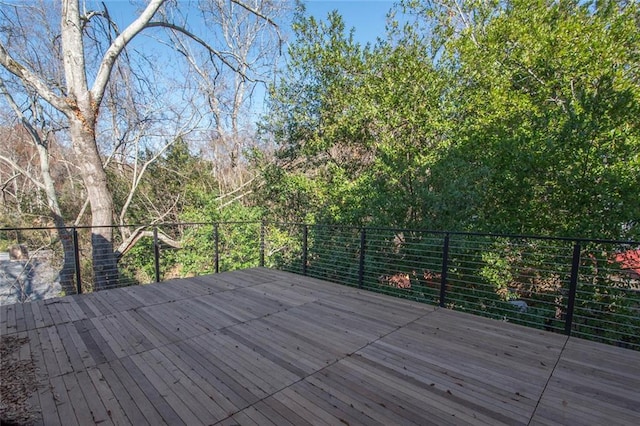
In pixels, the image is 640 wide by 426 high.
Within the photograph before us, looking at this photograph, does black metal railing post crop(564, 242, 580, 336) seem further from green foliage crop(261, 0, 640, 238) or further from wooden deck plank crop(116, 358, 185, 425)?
wooden deck plank crop(116, 358, 185, 425)

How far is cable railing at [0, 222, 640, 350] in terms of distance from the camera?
4070mm

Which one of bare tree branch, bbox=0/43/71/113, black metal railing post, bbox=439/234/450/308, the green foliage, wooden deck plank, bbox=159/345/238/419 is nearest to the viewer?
wooden deck plank, bbox=159/345/238/419

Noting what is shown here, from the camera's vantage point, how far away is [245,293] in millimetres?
3717

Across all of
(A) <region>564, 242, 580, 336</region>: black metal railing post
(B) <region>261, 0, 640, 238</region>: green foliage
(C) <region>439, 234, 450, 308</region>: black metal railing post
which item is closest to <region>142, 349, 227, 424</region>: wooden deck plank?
(C) <region>439, 234, 450, 308</region>: black metal railing post

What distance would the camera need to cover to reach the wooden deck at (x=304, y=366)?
160 cm

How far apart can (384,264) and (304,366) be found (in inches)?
111

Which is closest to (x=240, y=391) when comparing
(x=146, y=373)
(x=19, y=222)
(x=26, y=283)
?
(x=146, y=373)

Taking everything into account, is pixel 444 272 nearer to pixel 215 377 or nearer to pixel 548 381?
pixel 548 381

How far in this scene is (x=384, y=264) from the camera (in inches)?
183

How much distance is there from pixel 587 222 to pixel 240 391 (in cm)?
513

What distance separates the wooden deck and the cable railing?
2.26 feet

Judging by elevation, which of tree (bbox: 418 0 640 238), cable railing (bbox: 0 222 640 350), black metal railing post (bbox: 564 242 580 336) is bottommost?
cable railing (bbox: 0 222 640 350)

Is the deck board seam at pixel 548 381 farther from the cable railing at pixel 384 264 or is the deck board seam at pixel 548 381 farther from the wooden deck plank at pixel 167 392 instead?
the wooden deck plank at pixel 167 392

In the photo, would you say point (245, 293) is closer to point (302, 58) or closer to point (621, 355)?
point (621, 355)
